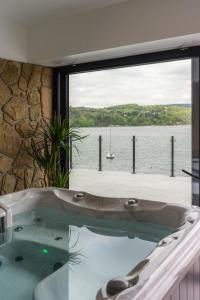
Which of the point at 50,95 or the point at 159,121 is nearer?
the point at 159,121

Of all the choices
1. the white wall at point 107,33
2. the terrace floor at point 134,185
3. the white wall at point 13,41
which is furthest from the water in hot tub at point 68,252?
the white wall at point 13,41

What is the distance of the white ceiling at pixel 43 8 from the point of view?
2994 millimetres

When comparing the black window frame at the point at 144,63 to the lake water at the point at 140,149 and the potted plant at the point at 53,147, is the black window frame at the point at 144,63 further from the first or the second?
the potted plant at the point at 53,147

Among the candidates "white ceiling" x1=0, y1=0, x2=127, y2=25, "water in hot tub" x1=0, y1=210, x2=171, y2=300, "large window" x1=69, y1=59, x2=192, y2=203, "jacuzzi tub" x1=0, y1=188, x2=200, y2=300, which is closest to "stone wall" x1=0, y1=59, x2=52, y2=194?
"large window" x1=69, y1=59, x2=192, y2=203

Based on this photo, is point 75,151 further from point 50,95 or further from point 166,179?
point 166,179

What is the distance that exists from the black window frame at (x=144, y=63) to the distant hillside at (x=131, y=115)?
0.13 metres

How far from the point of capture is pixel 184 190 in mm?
3385

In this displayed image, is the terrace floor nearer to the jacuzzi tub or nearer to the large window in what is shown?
the large window

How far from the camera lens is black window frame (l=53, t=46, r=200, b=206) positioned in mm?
3113

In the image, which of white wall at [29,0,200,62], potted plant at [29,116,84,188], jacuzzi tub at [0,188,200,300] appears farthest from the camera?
potted plant at [29,116,84,188]

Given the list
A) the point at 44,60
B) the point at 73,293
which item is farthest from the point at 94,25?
the point at 73,293

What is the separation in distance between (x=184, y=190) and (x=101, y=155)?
1.15m

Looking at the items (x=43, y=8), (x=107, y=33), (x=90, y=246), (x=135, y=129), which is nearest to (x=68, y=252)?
(x=90, y=246)

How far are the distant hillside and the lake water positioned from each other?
0.21 ft
